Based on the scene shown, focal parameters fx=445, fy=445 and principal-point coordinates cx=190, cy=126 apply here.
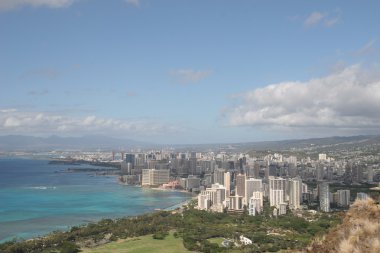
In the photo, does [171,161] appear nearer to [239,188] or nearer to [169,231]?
[239,188]

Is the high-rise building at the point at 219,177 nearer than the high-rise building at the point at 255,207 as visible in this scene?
No

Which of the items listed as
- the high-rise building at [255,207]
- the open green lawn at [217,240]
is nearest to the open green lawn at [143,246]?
the open green lawn at [217,240]

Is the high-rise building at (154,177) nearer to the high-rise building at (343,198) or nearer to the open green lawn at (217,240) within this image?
the high-rise building at (343,198)

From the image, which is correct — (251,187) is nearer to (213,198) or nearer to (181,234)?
(213,198)

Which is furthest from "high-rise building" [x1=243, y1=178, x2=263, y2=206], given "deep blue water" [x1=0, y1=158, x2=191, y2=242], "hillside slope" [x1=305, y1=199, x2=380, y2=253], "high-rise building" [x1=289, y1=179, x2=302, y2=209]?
"hillside slope" [x1=305, y1=199, x2=380, y2=253]

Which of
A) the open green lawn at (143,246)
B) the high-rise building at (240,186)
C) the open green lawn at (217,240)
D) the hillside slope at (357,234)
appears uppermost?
the hillside slope at (357,234)

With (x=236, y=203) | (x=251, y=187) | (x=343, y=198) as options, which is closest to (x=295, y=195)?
(x=343, y=198)
